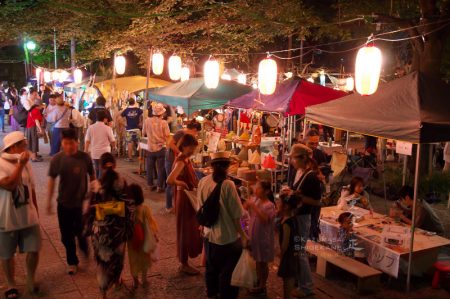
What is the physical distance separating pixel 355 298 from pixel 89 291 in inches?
132

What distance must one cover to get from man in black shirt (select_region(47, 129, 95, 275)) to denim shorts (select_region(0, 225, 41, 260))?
0.55 meters

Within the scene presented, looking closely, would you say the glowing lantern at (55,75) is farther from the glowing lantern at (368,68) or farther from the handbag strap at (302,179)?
the handbag strap at (302,179)

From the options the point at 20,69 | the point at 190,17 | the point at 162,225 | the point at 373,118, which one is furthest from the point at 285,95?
the point at 20,69

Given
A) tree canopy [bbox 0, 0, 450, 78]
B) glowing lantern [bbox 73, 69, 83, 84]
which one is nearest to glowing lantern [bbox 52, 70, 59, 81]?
tree canopy [bbox 0, 0, 450, 78]

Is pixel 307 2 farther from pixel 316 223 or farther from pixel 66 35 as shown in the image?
pixel 316 223

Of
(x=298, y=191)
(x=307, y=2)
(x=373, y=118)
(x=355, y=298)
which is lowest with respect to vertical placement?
(x=355, y=298)

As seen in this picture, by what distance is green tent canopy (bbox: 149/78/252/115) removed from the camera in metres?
10.7

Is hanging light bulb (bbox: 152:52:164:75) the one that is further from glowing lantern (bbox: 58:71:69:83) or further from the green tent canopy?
glowing lantern (bbox: 58:71:69:83)

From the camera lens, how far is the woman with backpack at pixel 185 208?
5.47 metres

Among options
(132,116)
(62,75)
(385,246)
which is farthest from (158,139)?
(62,75)

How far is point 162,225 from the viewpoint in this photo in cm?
788

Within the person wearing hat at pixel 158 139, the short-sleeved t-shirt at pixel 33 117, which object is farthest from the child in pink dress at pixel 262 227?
the short-sleeved t-shirt at pixel 33 117

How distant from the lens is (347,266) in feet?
18.4

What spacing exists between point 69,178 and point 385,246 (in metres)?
4.30
